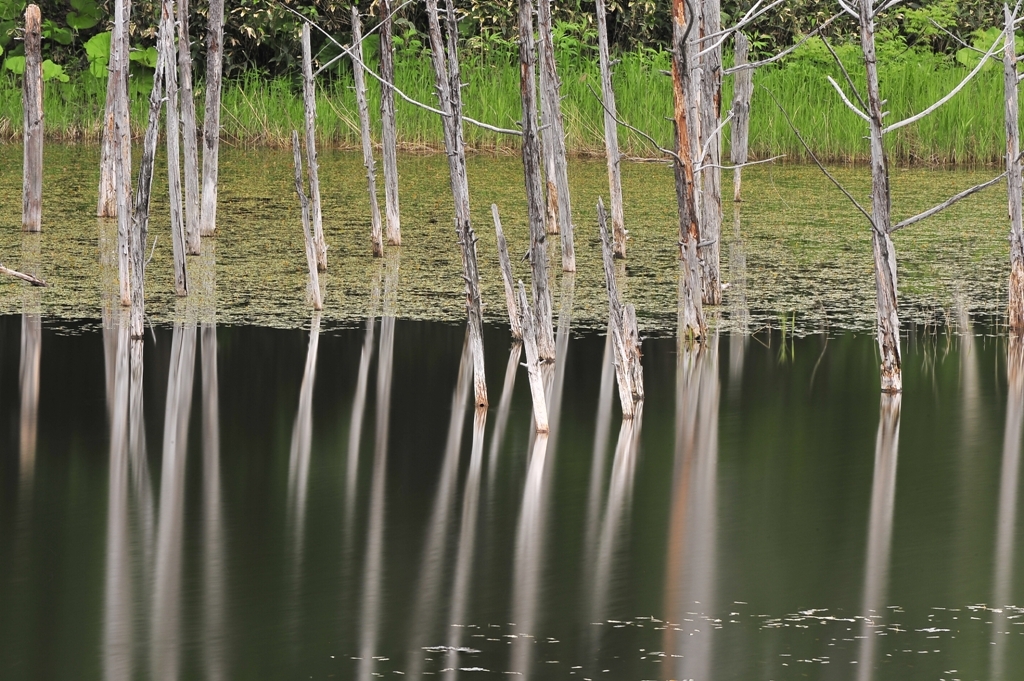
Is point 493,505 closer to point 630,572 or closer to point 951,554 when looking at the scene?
point 630,572

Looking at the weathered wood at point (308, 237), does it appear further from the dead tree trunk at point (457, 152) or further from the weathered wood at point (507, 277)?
the dead tree trunk at point (457, 152)

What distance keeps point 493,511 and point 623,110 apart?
30.5ft

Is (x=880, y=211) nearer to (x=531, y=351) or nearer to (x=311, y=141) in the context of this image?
(x=531, y=351)

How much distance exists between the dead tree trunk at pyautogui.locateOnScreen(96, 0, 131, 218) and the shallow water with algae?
6.6 inches

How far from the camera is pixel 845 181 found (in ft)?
41.2

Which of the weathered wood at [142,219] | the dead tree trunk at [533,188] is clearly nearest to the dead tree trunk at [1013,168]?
the dead tree trunk at [533,188]

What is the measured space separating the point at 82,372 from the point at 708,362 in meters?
2.74

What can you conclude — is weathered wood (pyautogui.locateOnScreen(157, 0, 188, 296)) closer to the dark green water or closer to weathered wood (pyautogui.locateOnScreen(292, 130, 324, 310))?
weathered wood (pyautogui.locateOnScreen(292, 130, 324, 310))

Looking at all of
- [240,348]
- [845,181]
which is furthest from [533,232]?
[845,181]

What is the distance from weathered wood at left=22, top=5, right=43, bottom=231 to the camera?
32.2 feet

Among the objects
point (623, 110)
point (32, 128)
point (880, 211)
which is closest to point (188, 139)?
point (32, 128)

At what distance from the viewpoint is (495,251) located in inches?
383

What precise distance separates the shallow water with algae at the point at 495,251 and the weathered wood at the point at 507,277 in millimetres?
525

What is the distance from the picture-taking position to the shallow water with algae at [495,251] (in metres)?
8.12
